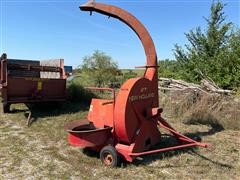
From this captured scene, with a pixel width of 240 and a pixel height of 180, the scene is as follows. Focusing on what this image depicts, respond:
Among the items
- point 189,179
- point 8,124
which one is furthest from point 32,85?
point 189,179

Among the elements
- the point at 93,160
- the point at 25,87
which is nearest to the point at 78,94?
the point at 25,87

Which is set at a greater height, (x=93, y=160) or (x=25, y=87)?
(x=25, y=87)

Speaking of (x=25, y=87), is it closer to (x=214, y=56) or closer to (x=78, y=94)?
(x=78, y=94)

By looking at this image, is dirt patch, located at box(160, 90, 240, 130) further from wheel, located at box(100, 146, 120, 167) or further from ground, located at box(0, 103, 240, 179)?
wheel, located at box(100, 146, 120, 167)

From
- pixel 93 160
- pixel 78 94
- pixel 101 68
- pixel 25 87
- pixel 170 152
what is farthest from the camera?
pixel 101 68

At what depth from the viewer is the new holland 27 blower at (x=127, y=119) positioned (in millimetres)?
4355

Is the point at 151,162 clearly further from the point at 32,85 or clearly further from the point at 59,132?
the point at 32,85

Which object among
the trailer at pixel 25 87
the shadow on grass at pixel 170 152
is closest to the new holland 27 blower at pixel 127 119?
the shadow on grass at pixel 170 152

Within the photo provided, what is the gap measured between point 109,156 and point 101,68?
12076 millimetres

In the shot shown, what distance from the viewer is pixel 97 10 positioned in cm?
529

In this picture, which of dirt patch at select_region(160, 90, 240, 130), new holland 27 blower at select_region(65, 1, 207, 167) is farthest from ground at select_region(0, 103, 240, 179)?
dirt patch at select_region(160, 90, 240, 130)

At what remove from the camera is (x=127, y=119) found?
4.35m

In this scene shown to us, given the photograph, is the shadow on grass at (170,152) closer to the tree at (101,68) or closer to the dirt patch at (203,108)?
the dirt patch at (203,108)

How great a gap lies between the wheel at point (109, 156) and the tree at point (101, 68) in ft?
35.3
